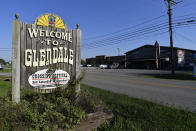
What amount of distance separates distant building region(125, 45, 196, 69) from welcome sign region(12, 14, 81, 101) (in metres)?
40.2

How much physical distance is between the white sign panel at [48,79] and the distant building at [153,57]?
40.6m

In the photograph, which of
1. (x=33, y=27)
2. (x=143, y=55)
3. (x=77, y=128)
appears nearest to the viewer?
(x=77, y=128)

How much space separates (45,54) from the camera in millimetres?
3262

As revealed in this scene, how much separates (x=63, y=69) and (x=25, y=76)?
951mm

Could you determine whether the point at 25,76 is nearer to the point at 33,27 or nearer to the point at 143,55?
the point at 33,27

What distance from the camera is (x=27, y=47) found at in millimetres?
3035

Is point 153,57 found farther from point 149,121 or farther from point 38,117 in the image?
point 38,117

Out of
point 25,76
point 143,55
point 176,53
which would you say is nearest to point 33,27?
point 25,76

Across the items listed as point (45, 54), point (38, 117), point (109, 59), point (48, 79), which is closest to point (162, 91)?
point (48, 79)

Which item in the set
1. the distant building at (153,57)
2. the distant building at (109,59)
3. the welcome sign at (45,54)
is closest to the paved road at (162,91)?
the welcome sign at (45,54)

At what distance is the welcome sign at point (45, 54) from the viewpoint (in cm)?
294

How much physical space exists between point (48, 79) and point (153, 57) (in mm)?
49741

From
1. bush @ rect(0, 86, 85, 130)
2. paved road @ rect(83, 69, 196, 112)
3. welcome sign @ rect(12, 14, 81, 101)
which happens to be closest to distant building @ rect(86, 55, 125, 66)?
paved road @ rect(83, 69, 196, 112)

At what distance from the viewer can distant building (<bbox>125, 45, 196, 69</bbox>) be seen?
4191 cm
